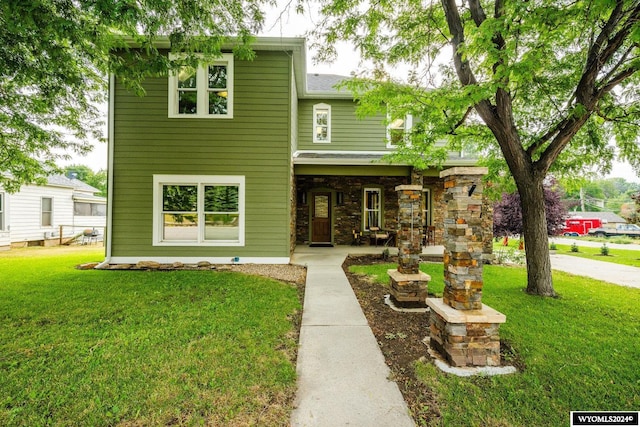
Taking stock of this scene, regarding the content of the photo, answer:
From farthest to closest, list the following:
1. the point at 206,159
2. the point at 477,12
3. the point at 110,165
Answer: the point at 206,159 < the point at 110,165 < the point at 477,12

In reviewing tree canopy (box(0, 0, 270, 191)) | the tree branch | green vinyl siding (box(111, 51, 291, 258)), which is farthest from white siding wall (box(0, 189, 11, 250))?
the tree branch

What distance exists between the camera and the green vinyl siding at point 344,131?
1056cm

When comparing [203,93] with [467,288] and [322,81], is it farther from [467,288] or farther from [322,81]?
[467,288]

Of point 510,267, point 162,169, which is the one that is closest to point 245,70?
point 162,169

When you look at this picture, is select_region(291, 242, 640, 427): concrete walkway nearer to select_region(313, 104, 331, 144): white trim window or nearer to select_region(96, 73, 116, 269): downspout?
select_region(96, 73, 116, 269): downspout

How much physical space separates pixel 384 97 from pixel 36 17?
5.19 meters

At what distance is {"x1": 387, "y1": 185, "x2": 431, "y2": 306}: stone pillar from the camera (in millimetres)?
4293

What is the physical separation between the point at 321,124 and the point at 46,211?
1475cm

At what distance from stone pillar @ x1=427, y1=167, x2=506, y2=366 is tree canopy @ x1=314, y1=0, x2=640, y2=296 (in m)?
2.22

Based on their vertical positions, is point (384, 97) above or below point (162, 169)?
above

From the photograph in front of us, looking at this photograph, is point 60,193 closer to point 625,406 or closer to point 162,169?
point 162,169

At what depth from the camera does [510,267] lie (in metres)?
7.85

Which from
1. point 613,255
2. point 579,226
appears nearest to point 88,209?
point 613,255

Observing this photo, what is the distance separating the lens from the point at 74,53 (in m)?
6.62
